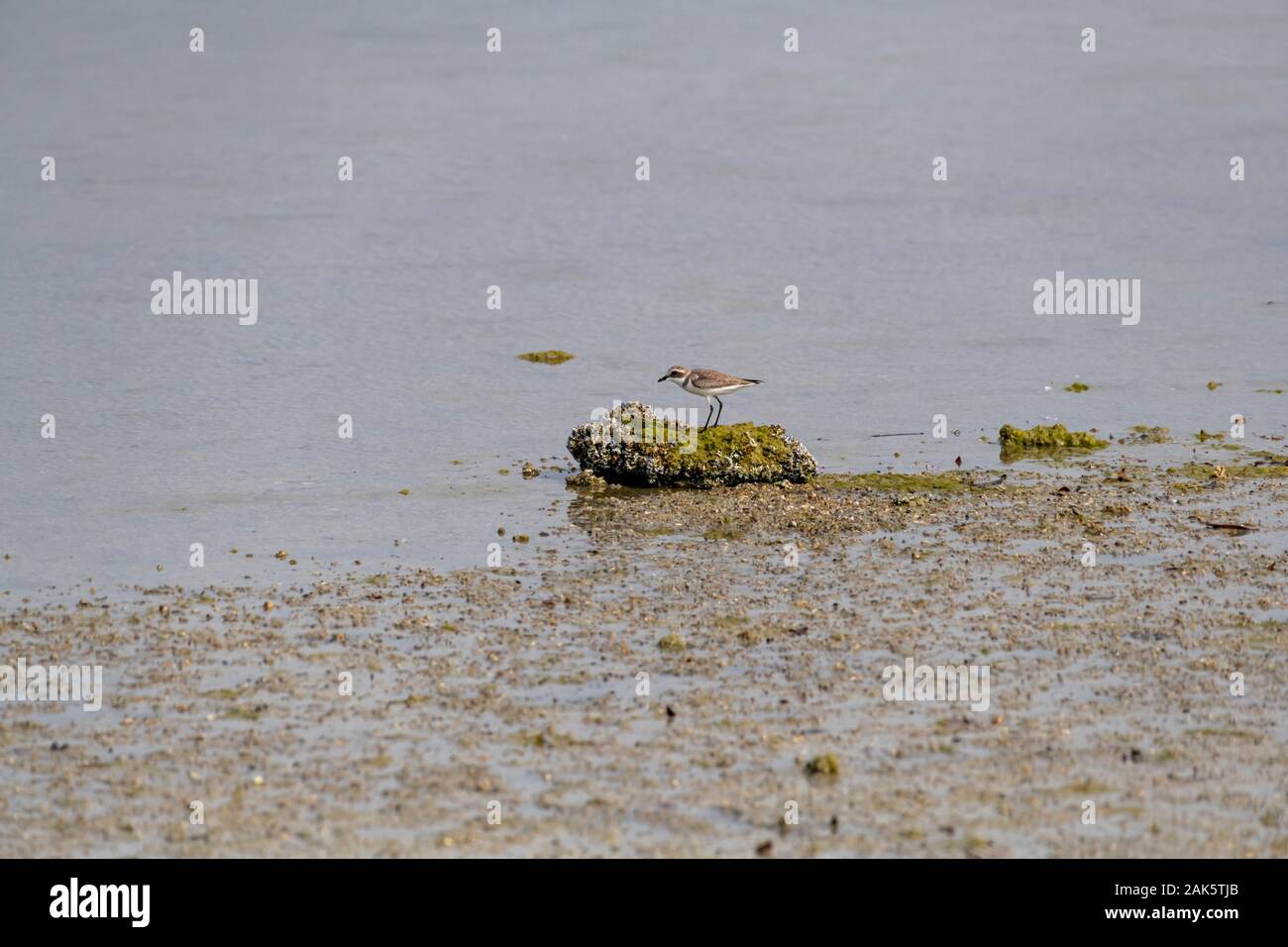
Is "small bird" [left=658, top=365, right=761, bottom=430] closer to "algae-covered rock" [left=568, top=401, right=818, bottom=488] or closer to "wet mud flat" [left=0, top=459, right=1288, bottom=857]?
"algae-covered rock" [left=568, top=401, right=818, bottom=488]

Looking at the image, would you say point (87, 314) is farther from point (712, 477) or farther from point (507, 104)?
point (507, 104)

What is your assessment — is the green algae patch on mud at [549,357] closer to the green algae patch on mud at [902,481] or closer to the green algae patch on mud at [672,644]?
the green algae patch on mud at [902,481]

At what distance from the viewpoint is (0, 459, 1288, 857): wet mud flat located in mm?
8297

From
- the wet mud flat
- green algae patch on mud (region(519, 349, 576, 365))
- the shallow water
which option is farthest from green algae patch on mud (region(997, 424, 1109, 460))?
green algae patch on mud (region(519, 349, 576, 365))

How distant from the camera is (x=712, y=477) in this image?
14391 millimetres

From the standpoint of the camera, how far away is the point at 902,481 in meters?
14.5

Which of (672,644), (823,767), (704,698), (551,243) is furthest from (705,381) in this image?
(551,243)

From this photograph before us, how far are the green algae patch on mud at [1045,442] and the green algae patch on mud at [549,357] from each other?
5.62 metres

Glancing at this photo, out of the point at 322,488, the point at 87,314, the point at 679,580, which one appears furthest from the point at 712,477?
the point at 87,314

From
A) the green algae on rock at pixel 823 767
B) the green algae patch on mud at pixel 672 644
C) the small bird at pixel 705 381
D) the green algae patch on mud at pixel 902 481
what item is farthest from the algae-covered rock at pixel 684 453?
the green algae on rock at pixel 823 767

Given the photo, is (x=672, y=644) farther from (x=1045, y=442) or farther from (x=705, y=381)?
(x=1045, y=442)

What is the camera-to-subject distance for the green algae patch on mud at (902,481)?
566 inches

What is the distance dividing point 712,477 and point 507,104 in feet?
62.8

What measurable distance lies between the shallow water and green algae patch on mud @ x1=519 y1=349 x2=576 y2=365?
0.63 ft
